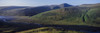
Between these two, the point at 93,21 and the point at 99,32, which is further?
the point at 93,21

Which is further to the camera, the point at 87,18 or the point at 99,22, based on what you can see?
the point at 87,18

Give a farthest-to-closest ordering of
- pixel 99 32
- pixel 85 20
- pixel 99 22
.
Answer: pixel 85 20, pixel 99 22, pixel 99 32

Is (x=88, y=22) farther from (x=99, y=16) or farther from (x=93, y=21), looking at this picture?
(x=99, y=16)

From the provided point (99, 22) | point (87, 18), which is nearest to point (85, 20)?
point (87, 18)

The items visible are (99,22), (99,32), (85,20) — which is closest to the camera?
(99,32)

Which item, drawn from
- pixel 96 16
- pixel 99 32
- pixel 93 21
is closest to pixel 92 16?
pixel 96 16

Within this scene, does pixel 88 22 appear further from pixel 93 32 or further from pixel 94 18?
pixel 93 32

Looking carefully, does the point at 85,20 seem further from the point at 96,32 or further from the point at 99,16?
the point at 96,32

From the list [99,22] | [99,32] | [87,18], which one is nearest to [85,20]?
[87,18]
